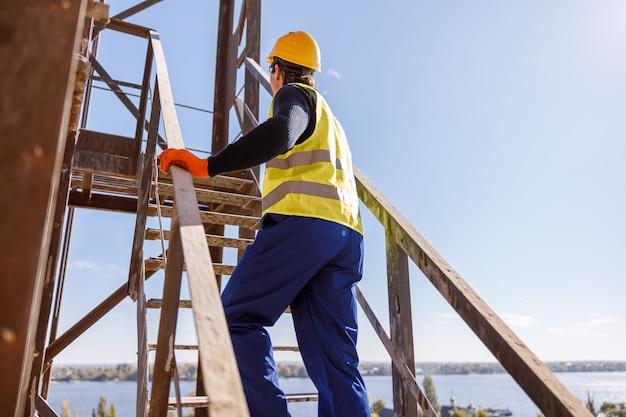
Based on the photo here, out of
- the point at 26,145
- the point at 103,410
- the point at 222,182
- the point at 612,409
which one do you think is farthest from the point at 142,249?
the point at 612,409

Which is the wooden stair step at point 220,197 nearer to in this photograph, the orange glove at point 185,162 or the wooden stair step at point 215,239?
the wooden stair step at point 215,239

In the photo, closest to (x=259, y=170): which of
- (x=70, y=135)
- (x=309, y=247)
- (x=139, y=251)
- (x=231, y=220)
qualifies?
(x=231, y=220)

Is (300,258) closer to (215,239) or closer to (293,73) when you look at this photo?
(293,73)

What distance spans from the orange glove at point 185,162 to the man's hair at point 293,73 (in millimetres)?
802

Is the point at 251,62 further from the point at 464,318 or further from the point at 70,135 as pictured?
the point at 464,318

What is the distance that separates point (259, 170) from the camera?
4.77m

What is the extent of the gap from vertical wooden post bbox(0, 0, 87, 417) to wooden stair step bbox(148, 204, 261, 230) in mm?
2800

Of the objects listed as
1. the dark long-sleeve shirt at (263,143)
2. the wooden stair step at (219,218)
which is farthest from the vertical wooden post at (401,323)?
the wooden stair step at (219,218)

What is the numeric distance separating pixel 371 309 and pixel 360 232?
0.67 metres

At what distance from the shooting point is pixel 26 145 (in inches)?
34.0

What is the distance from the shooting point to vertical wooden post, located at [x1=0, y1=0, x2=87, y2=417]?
2.72 feet

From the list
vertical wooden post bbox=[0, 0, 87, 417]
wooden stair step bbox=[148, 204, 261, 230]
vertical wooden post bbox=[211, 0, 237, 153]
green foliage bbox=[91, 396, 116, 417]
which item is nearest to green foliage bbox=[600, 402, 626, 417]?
green foliage bbox=[91, 396, 116, 417]

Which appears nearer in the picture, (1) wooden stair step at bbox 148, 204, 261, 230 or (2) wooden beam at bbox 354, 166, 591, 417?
(2) wooden beam at bbox 354, 166, 591, 417

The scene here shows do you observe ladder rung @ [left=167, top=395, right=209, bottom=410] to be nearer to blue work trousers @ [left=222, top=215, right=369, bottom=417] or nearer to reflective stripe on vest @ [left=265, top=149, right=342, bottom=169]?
blue work trousers @ [left=222, top=215, right=369, bottom=417]
